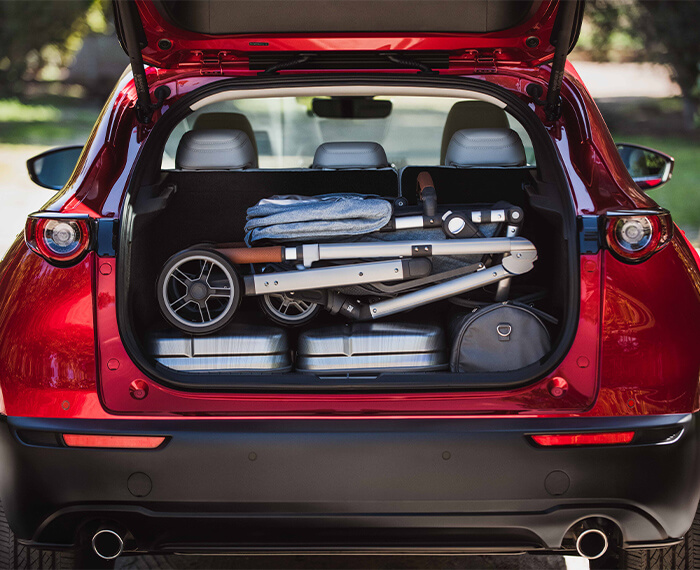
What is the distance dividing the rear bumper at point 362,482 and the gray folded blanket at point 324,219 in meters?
0.66

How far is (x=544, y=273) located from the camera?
2.93 metres

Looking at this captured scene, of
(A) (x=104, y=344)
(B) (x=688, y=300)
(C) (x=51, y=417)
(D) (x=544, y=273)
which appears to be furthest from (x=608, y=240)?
(C) (x=51, y=417)

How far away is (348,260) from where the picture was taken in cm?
271

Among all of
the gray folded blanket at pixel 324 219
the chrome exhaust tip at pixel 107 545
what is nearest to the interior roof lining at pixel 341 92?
the gray folded blanket at pixel 324 219

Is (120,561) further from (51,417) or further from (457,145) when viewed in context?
(457,145)

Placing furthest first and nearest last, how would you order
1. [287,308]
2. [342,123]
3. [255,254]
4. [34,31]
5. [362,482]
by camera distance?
1. [34,31]
2. [342,123]
3. [287,308]
4. [255,254]
5. [362,482]

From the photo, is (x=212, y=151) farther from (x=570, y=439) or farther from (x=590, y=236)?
(x=570, y=439)

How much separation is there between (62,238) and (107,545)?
82cm

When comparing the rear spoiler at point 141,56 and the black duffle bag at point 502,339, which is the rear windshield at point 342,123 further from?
the black duffle bag at point 502,339

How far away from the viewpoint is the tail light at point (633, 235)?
2.32m

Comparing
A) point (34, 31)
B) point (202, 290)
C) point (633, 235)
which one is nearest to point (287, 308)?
point (202, 290)

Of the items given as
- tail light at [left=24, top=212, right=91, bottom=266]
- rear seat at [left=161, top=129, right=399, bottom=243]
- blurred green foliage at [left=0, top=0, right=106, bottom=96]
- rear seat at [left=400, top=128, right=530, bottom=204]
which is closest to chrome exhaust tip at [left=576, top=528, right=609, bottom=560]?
rear seat at [left=400, top=128, right=530, bottom=204]

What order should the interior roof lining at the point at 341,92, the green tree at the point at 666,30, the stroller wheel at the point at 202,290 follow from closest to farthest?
the stroller wheel at the point at 202,290, the interior roof lining at the point at 341,92, the green tree at the point at 666,30

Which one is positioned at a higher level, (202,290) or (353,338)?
(202,290)
